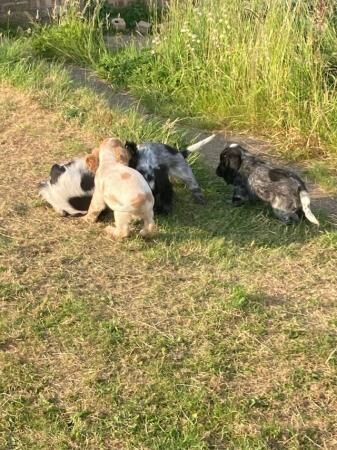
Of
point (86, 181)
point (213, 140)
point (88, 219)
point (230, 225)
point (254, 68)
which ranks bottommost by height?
point (213, 140)

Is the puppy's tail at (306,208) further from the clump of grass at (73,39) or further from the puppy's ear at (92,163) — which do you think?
the clump of grass at (73,39)

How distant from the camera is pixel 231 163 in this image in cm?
612

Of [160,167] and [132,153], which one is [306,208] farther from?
[132,153]

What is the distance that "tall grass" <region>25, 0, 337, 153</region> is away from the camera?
754 centimetres

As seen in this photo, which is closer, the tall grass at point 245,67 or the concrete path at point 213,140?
the concrete path at point 213,140

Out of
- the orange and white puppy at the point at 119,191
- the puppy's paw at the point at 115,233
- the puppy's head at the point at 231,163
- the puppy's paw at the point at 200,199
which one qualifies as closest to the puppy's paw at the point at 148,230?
the orange and white puppy at the point at 119,191

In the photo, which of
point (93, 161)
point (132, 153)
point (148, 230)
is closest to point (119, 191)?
point (148, 230)

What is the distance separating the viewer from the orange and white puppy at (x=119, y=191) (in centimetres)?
497

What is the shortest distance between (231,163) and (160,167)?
716 millimetres

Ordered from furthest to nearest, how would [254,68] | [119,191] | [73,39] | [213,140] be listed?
1. [73,39]
2. [254,68]
3. [213,140]
4. [119,191]

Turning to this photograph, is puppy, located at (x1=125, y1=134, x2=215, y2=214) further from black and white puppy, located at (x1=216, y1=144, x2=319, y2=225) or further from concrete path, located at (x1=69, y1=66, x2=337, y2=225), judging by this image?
concrete path, located at (x1=69, y1=66, x2=337, y2=225)

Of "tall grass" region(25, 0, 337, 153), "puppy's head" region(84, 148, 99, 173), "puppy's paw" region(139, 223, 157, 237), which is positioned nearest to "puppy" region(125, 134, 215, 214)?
"puppy's head" region(84, 148, 99, 173)

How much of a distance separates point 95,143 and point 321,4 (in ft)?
9.55

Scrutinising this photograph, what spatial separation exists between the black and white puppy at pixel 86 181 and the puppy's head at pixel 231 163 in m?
0.57
